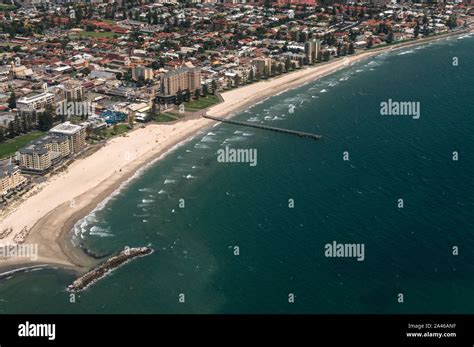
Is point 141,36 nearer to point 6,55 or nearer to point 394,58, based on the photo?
point 6,55

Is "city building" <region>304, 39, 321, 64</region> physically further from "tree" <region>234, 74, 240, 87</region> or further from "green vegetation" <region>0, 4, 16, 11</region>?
"green vegetation" <region>0, 4, 16, 11</region>

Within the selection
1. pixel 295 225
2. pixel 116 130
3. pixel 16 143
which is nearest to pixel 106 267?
pixel 295 225

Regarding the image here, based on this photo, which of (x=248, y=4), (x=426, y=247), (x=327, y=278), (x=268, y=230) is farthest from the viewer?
(x=248, y=4)

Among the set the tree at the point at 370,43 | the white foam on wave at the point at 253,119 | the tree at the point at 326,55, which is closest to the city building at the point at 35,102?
the white foam on wave at the point at 253,119

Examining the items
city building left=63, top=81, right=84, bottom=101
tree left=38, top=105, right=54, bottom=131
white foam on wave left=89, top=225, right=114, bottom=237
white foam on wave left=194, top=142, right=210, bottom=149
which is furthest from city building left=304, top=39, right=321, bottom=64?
white foam on wave left=89, top=225, right=114, bottom=237

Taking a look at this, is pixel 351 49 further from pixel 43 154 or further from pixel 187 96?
pixel 43 154

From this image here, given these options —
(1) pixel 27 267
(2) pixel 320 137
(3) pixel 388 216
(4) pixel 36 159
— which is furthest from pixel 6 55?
(3) pixel 388 216
